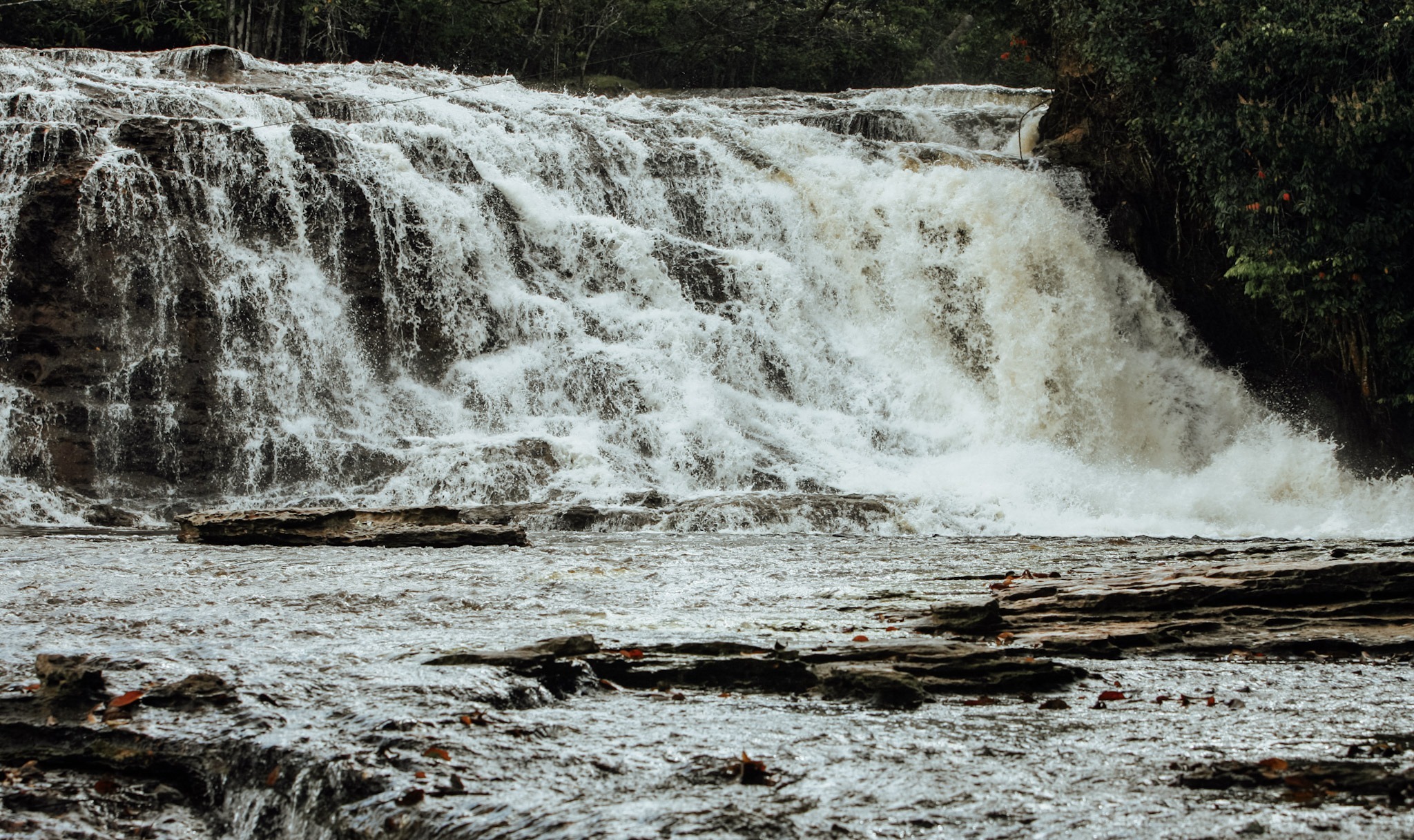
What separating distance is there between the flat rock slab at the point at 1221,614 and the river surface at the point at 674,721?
0.82 ft

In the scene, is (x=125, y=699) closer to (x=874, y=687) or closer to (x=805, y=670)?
(x=805, y=670)

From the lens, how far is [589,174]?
1677 cm

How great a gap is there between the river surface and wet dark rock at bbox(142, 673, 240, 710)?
61mm

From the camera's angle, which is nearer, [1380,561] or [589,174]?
[1380,561]

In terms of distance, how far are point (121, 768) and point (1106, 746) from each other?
8.73 feet

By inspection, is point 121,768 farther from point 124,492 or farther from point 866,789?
point 124,492

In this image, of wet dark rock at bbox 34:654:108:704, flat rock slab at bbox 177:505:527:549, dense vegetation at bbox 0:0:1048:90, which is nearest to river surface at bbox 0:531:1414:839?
wet dark rock at bbox 34:654:108:704

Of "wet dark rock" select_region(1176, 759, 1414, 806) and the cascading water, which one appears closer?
"wet dark rock" select_region(1176, 759, 1414, 806)

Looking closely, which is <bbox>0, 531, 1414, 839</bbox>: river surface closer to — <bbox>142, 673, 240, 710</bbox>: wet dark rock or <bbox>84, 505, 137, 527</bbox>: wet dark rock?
<bbox>142, 673, 240, 710</bbox>: wet dark rock

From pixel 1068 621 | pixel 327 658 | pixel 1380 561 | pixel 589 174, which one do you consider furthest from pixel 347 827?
pixel 589 174

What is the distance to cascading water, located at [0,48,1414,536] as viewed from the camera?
12.5 metres

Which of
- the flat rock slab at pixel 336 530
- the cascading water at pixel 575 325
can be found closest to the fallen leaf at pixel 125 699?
the flat rock slab at pixel 336 530

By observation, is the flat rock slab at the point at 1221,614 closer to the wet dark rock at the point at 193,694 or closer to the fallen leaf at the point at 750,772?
the fallen leaf at the point at 750,772

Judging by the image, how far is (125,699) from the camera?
3697 millimetres
